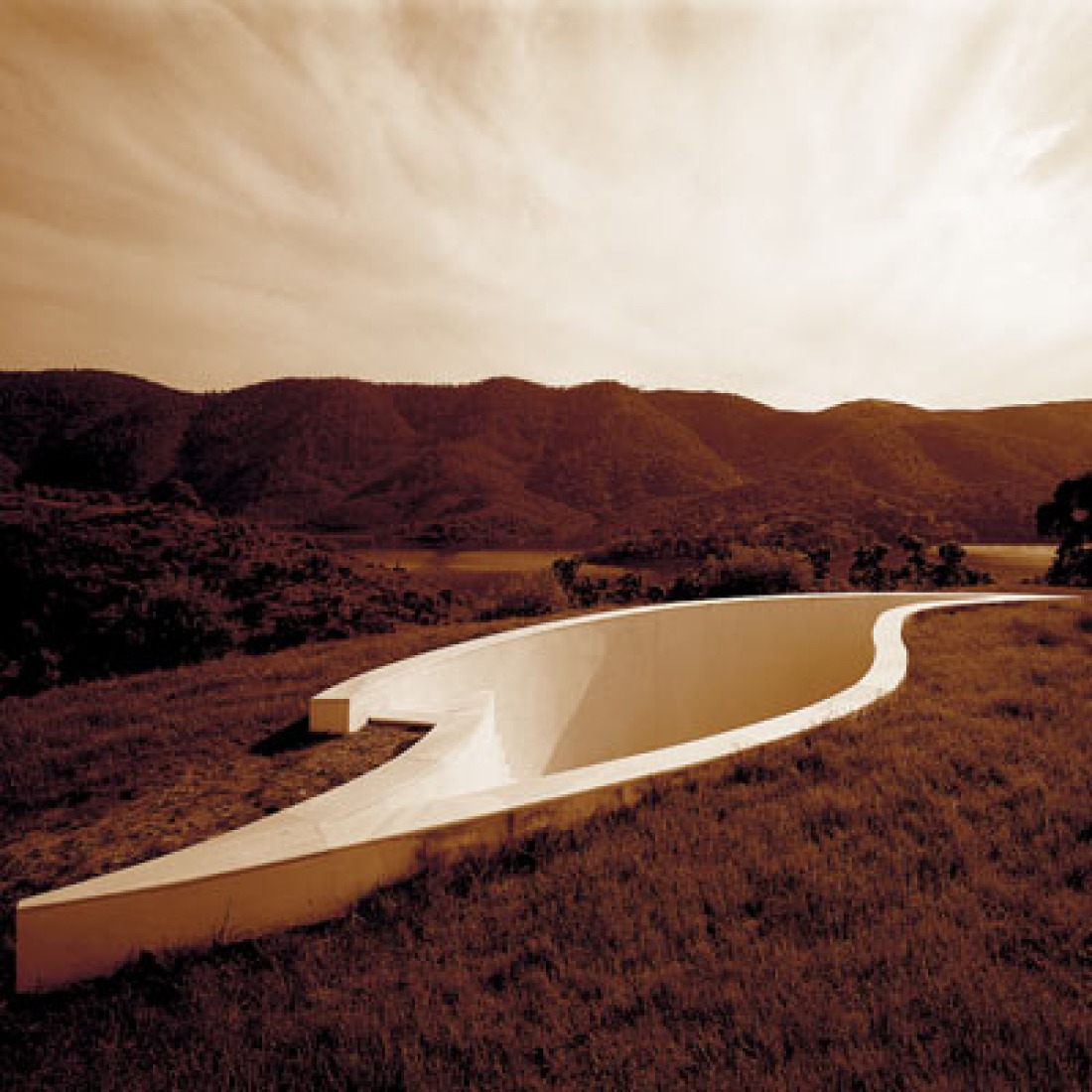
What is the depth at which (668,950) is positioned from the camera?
2057 mm

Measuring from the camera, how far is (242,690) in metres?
5.94

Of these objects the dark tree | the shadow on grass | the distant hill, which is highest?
the distant hill

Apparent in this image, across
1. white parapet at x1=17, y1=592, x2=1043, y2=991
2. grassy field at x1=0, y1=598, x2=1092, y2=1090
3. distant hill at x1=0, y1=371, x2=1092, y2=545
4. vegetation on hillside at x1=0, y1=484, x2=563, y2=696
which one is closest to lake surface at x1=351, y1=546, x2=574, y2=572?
distant hill at x1=0, y1=371, x2=1092, y2=545

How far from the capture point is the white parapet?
2264 mm

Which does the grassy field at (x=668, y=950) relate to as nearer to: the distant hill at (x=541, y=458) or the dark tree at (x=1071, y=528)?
the dark tree at (x=1071, y=528)

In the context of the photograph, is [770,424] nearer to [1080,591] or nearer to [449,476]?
[449,476]

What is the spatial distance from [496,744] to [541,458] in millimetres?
51415

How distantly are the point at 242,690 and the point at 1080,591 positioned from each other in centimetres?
1367

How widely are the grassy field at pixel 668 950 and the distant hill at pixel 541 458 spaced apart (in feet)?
83.8

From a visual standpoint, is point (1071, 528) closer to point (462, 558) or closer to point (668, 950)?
point (668, 950)

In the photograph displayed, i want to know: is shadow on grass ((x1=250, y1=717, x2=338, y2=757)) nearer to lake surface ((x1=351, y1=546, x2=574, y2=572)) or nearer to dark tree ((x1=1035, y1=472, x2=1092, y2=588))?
dark tree ((x1=1035, y1=472, x2=1092, y2=588))

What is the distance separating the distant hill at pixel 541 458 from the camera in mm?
35812

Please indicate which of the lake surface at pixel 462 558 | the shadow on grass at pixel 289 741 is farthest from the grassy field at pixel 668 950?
the lake surface at pixel 462 558

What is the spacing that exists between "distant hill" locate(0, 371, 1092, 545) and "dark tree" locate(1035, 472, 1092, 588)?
10.4 metres
